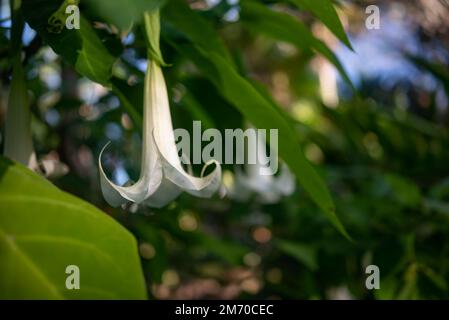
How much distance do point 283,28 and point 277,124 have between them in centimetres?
17

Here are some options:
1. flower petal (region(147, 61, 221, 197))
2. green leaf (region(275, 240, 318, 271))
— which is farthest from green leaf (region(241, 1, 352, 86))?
green leaf (region(275, 240, 318, 271))

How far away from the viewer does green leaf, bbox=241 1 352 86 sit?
0.52m

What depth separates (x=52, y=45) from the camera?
15.1 inches

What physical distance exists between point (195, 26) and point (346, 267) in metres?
0.40

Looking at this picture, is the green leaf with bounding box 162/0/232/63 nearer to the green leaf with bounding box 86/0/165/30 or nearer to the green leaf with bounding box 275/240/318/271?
the green leaf with bounding box 86/0/165/30

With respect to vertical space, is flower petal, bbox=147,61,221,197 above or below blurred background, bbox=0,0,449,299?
below

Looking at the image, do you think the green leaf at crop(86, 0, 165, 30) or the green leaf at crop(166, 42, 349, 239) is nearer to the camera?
the green leaf at crop(86, 0, 165, 30)

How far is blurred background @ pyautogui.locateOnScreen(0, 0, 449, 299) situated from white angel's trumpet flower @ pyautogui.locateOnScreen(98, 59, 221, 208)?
0.25ft

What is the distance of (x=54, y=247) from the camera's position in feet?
0.93

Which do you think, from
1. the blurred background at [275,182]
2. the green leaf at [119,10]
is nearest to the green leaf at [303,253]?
the blurred background at [275,182]

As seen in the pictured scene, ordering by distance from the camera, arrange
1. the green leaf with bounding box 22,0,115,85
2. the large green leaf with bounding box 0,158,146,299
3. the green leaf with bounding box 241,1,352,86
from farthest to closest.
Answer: the green leaf with bounding box 241,1,352,86, the green leaf with bounding box 22,0,115,85, the large green leaf with bounding box 0,158,146,299

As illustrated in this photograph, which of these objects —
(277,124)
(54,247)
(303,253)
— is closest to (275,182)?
(303,253)

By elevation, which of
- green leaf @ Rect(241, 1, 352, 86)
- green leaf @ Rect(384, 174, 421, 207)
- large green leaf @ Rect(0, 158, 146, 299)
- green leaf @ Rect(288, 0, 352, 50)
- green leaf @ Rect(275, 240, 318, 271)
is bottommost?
large green leaf @ Rect(0, 158, 146, 299)

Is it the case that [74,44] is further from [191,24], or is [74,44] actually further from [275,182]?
[275,182]
